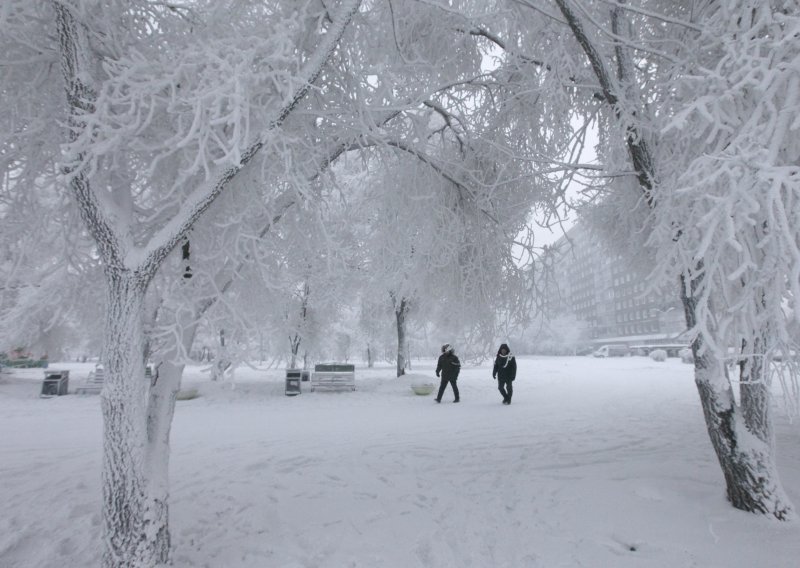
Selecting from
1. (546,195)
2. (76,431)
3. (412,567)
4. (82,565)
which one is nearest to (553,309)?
(546,195)

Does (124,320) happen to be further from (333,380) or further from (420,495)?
(333,380)

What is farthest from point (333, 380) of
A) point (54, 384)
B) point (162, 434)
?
point (162, 434)

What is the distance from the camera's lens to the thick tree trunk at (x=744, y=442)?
365cm

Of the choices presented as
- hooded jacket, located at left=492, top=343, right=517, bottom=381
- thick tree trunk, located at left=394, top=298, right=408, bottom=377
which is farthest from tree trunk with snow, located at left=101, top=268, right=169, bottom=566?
thick tree trunk, located at left=394, top=298, right=408, bottom=377

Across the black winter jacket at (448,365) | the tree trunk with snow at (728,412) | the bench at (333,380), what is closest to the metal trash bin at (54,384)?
the bench at (333,380)

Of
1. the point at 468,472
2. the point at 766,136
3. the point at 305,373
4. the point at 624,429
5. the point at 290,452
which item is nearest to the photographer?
the point at 766,136

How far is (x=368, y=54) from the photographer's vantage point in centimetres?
430

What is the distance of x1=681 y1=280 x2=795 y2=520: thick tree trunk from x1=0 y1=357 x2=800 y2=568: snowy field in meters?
0.17

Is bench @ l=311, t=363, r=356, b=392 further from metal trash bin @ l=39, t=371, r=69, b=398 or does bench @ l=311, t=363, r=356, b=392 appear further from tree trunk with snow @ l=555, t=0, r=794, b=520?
tree trunk with snow @ l=555, t=0, r=794, b=520

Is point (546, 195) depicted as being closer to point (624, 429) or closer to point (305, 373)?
point (624, 429)

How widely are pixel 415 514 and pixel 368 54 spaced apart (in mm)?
4697

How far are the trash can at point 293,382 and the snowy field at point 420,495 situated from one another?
4.80m

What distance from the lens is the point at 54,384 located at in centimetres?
1301

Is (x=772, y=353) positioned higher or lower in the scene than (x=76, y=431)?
→ higher
